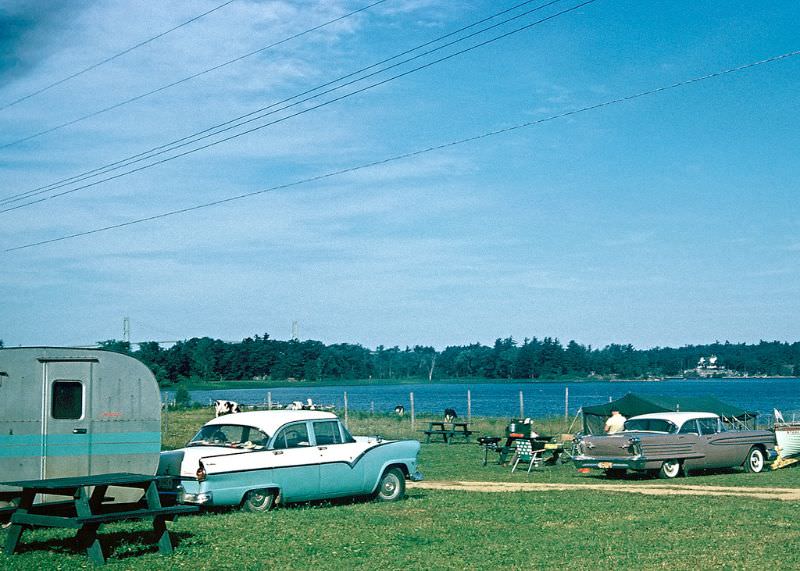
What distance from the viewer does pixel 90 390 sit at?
13.5m

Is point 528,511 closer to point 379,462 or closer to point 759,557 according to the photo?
point 379,462

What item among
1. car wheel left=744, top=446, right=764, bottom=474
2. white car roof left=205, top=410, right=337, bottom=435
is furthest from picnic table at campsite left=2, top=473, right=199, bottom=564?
car wheel left=744, top=446, right=764, bottom=474

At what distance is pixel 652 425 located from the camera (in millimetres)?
21859

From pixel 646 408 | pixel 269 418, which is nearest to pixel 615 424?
pixel 646 408

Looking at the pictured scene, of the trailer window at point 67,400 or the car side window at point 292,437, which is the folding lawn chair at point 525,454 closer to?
the car side window at point 292,437

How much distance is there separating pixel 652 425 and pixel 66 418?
13229 millimetres

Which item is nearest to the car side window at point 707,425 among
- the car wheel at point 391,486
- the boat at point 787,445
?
the boat at point 787,445

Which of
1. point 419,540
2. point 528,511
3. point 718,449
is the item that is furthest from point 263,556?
point 718,449

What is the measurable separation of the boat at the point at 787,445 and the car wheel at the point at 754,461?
0.77 m

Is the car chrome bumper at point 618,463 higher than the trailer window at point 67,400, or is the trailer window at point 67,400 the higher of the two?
the trailer window at point 67,400

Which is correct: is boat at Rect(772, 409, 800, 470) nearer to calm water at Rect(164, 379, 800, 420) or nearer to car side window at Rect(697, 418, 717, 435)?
car side window at Rect(697, 418, 717, 435)

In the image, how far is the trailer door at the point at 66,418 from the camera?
13.0 metres

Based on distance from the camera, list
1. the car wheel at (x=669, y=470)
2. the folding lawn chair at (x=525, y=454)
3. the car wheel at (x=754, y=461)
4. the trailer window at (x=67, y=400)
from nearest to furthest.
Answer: the trailer window at (x=67, y=400) < the car wheel at (x=669, y=470) < the car wheel at (x=754, y=461) < the folding lawn chair at (x=525, y=454)

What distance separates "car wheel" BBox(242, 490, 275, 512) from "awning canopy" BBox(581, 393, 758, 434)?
17.5 meters
